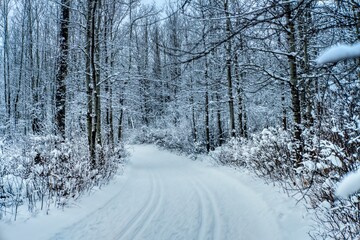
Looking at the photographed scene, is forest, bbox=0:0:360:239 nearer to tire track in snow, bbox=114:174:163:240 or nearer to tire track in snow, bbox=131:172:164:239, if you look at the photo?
tire track in snow, bbox=114:174:163:240

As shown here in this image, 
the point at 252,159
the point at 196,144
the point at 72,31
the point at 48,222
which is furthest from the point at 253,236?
the point at 196,144

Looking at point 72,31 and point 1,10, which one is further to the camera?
point 1,10

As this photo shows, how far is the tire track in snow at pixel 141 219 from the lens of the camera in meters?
4.52

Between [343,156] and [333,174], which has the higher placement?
[343,156]

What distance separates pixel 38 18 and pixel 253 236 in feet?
75.4

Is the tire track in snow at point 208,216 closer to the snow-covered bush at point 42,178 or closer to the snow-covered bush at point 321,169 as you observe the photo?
the snow-covered bush at point 321,169

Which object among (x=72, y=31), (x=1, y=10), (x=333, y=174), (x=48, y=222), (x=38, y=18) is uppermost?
(x=1, y=10)

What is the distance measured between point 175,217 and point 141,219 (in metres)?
0.72

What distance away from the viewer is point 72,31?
12.1m

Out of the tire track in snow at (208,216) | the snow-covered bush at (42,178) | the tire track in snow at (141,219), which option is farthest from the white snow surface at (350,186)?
the snow-covered bush at (42,178)

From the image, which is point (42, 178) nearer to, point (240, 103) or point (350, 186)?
point (350, 186)

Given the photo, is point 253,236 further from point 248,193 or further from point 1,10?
point 1,10

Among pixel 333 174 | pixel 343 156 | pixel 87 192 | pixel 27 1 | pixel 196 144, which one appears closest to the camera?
pixel 343 156

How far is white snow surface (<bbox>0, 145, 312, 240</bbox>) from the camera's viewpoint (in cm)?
436
